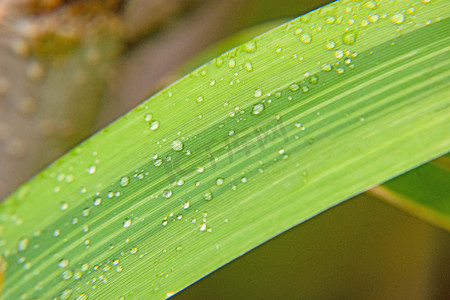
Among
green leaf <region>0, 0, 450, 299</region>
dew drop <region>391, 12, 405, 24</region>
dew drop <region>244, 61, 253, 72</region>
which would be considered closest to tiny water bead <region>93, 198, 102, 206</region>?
green leaf <region>0, 0, 450, 299</region>

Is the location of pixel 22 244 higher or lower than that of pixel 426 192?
higher

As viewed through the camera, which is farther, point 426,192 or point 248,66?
point 426,192

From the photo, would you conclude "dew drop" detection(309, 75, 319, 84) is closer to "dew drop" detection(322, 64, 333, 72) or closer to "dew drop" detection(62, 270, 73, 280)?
"dew drop" detection(322, 64, 333, 72)

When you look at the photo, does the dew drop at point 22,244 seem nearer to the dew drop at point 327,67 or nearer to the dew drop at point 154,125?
the dew drop at point 154,125

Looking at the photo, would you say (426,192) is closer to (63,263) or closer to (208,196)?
(208,196)

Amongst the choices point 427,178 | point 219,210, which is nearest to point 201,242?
point 219,210

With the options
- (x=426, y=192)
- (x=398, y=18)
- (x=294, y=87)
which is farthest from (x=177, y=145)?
(x=426, y=192)

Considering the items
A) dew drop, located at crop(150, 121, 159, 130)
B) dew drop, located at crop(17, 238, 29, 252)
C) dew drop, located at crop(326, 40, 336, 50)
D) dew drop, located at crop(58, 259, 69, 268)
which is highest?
dew drop, located at crop(150, 121, 159, 130)

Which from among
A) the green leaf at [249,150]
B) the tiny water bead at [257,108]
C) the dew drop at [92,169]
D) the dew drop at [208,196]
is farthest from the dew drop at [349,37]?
the dew drop at [92,169]
